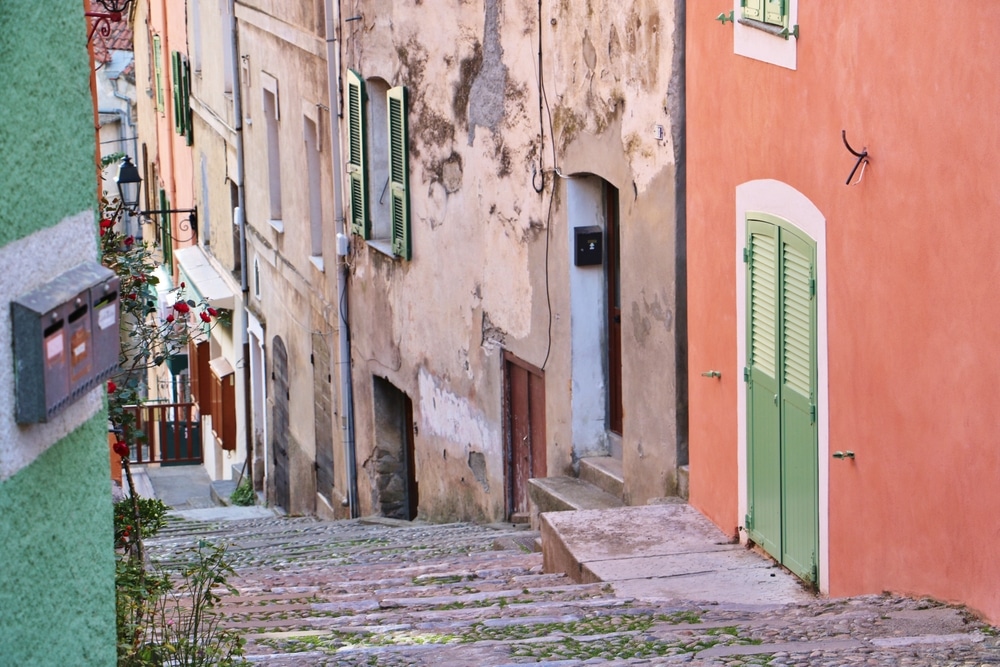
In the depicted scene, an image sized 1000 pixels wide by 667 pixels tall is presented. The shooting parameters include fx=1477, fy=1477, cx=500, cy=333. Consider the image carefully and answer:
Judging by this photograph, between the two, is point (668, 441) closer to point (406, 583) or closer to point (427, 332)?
point (406, 583)

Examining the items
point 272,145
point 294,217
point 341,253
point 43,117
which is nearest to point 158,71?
point 272,145

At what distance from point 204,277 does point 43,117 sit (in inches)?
741

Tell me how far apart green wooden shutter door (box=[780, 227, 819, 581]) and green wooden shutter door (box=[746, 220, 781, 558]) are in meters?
0.07

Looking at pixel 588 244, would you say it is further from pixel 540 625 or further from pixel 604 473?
pixel 540 625

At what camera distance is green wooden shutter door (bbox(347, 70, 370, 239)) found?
13117 millimetres

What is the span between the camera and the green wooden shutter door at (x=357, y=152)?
1312cm

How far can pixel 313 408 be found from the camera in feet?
51.3

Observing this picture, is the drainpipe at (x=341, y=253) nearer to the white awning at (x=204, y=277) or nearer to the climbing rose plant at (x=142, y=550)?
the white awning at (x=204, y=277)

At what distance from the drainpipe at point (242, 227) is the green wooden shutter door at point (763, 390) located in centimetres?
1192

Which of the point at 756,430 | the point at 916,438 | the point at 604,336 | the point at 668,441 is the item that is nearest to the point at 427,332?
the point at 604,336

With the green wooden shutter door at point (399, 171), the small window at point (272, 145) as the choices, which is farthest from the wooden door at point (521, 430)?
the small window at point (272, 145)

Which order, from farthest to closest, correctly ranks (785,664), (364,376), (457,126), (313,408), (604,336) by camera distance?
(313,408) < (364,376) < (457,126) < (604,336) < (785,664)

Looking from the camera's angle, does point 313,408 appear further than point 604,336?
Yes

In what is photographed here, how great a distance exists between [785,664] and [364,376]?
947 cm
